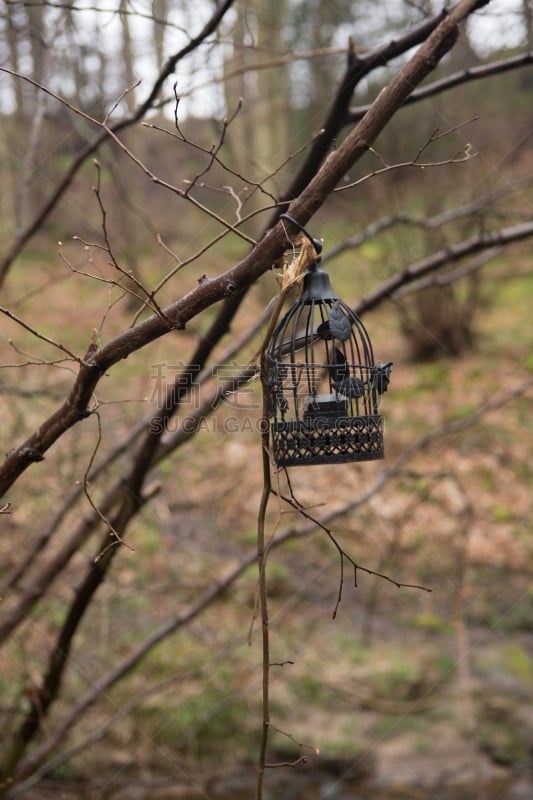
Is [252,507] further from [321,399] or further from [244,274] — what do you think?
[244,274]

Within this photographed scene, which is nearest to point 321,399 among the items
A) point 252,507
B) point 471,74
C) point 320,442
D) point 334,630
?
point 320,442

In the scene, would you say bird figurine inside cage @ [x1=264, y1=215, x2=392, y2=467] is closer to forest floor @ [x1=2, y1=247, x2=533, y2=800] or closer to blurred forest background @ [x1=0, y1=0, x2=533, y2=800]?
blurred forest background @ [x1=0, y1=0, x2=533, y2=800]

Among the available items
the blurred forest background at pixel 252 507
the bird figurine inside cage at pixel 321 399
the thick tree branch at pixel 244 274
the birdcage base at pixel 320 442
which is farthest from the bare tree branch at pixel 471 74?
the birdcage base at pixel 320 442

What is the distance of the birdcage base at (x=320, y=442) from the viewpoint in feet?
6.25

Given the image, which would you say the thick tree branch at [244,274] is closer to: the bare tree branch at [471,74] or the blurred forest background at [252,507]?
the blurred forest background at [252,507]

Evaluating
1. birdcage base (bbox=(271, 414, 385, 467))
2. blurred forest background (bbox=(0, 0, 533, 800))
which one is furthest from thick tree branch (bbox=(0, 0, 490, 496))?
birdcage base (bbox=(271, 414, 385, 467))

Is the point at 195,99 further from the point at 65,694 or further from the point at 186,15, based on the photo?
the point at 65,694

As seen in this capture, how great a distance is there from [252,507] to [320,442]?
5.25 meters

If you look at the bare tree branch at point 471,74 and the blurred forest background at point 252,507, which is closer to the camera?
the bare tree branch at point 471,74

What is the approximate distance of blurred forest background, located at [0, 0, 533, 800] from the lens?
2834 mm

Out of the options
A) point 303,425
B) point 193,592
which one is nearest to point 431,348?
point 193,592

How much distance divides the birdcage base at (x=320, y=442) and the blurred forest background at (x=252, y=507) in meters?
0.18

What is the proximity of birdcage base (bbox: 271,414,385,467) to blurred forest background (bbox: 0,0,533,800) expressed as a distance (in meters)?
0.18

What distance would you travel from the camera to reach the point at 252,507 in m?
7.09
